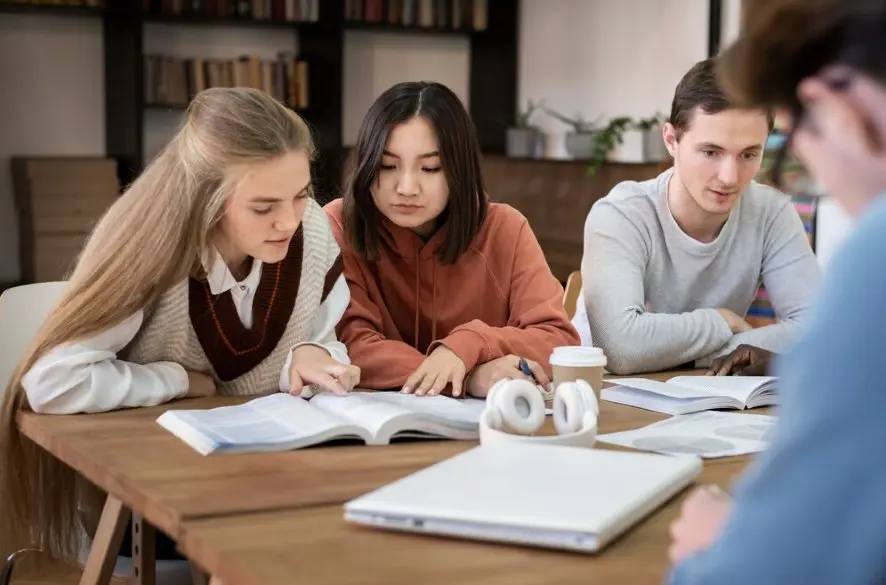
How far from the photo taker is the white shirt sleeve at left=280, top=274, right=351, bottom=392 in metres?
2.13

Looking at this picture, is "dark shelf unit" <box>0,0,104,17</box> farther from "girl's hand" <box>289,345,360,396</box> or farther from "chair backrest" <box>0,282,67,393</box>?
"girl's hand" <box>289,345,360,396</box>

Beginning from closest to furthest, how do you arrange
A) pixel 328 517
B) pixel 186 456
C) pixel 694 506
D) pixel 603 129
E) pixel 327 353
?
pixel 694 506, pixel 328 517, pixel 186 456, pixel 327 353, pixel 603 129

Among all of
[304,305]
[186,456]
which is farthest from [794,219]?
[186,456]

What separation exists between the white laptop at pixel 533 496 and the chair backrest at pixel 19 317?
107 cm

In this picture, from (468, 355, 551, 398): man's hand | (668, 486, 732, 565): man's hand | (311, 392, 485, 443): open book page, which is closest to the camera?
(668, 486, 732, 565): man's hand

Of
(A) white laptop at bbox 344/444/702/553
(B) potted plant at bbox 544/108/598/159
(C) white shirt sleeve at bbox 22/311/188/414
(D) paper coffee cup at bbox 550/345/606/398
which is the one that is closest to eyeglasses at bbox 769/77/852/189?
(A) white laptop at bbox 344/444/702/553

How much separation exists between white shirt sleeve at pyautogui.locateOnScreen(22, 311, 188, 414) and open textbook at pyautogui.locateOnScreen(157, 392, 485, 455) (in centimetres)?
11

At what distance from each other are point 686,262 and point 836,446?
1.97m

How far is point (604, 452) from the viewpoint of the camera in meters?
1.44

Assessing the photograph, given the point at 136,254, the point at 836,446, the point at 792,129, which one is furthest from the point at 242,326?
the point at 836,446

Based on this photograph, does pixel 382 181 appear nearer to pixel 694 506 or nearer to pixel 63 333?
pixel 63 333

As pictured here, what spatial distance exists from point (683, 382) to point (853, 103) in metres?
1.41

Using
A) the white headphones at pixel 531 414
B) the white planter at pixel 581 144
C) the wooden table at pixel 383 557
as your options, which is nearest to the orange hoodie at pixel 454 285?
the white headphones at pixel 531 414

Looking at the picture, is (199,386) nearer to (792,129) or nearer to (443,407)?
(443,407)
